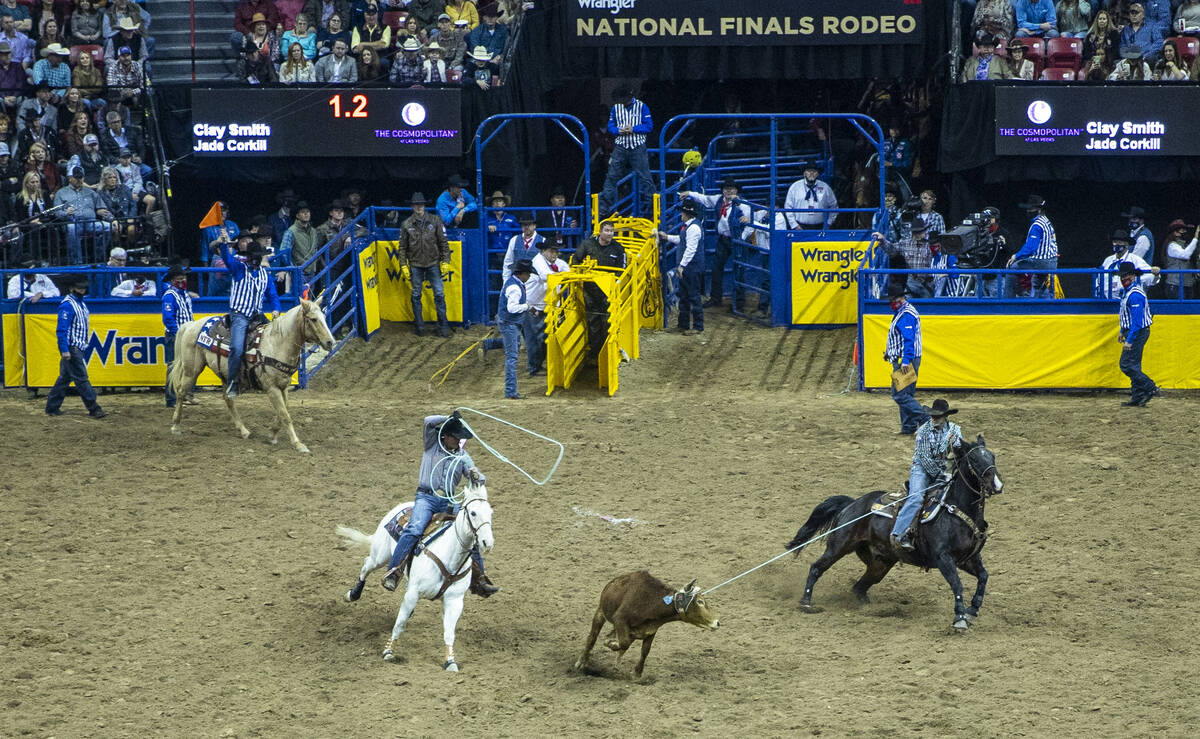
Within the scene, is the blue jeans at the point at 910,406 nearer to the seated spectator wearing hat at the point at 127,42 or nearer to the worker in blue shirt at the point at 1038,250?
the worker in blue shirt at the point at 1038,250

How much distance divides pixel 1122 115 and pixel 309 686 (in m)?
15.1

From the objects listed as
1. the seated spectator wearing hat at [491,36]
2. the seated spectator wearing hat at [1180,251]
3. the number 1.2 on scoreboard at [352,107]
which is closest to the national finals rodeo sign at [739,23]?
the seated spectator wearing hat at [491,36]

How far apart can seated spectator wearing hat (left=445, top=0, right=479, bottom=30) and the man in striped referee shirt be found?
3.00 metres

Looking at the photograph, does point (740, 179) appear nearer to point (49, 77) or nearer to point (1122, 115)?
point (1122, 115)

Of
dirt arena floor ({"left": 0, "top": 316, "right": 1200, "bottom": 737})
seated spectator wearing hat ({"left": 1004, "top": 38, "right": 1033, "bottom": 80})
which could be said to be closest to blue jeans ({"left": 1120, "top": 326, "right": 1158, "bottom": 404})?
dirt arena floor ({"left": 0, "top": 316, "right": 1200, "bottom": 737})

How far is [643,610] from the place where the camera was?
408 inches

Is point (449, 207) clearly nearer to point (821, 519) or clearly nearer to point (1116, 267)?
point (1116, 267)

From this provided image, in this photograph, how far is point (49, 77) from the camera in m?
23.1

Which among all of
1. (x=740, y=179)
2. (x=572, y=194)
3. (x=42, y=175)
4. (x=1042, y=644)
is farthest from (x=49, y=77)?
(x=1042, y=644)

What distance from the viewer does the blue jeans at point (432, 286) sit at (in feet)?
69.5

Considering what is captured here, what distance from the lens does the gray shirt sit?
10.8 meters

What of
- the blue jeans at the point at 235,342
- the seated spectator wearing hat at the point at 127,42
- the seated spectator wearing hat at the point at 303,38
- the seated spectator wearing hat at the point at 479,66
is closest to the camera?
the blue jeans at the point at 235,342

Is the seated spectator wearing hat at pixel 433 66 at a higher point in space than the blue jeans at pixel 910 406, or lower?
higher

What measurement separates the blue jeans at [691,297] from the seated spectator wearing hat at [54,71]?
997 cm
